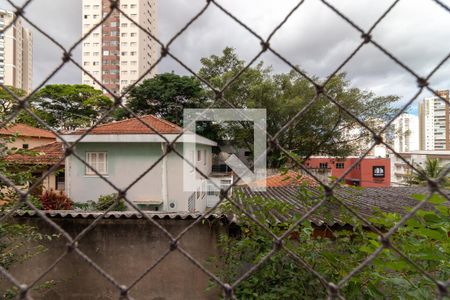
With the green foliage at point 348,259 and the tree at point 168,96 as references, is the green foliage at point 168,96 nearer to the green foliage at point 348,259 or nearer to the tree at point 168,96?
the tree at point 168,96

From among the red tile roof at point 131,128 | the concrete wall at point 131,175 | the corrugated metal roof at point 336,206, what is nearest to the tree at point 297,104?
the red tile roof at point 131,128

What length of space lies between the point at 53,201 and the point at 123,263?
13.4 ft

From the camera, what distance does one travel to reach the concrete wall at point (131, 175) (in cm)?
727

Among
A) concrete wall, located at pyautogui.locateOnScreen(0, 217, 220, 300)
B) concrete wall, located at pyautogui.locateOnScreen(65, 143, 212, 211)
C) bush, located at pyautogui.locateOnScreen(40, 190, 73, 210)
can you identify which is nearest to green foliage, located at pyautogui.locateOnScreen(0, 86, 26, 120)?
concrete wall, located at pyautogui.locateOnScreen(0, 217, 220, 300)

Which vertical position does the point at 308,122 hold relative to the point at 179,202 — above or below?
above

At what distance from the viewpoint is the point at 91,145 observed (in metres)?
7.35

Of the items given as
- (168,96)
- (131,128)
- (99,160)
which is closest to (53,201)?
(99,160)

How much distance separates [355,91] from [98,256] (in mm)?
10383

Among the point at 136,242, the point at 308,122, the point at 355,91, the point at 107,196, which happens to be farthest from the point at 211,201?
the point at 355,91

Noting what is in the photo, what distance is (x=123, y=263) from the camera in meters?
3.08

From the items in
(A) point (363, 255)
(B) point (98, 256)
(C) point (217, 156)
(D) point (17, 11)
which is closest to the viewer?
(D) point (17, 11)

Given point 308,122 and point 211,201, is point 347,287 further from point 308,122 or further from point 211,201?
point 308,122

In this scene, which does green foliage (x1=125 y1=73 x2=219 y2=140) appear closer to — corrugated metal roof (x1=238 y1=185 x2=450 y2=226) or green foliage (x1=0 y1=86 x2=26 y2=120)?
corrugated metal roof (x1=238 y1=185 x2=450 y2=226)

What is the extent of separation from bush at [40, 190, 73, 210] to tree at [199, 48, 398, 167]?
559 cm
